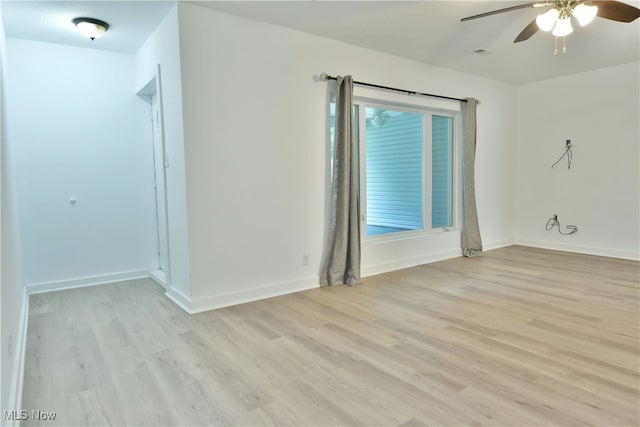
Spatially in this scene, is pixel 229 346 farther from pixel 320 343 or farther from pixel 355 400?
pixel 355 400

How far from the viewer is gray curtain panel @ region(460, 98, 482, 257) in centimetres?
561

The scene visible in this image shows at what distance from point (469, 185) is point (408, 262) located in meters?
1.55

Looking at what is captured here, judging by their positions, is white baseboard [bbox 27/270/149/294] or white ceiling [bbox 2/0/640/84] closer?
white ceiling [bbox 2/0/640/84]

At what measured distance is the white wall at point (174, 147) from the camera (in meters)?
3.46

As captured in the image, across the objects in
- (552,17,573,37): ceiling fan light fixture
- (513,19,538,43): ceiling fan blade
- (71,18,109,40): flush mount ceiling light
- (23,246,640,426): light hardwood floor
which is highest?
(71,18,109,40): flush mount ceiling light

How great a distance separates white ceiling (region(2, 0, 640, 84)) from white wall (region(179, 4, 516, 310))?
0.71 feet

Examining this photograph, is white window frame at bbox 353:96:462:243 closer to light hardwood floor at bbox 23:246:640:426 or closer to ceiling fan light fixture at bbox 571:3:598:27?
light hardwood floor at bbox 23:246:640:426

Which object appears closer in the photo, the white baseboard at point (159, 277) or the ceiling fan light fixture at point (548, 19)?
the ceiling fan light fixture at point (548, 19)

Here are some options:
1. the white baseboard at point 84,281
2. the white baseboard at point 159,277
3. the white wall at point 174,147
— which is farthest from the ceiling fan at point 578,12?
the white baseboard at point 84,281

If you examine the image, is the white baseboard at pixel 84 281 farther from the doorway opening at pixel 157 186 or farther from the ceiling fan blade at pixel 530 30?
the ceiling fan blade at pixel 530 30

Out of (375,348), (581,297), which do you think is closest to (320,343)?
(375,348)

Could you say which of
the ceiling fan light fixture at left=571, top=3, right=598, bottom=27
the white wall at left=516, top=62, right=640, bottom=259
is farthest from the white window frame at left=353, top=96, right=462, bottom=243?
the ceiling fan light fixture at left=571, top=3, right=598, bottom=27

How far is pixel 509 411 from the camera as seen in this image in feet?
6.42

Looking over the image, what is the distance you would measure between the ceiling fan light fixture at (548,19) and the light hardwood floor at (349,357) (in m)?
2.27
